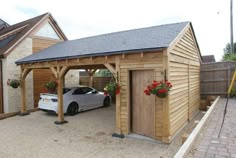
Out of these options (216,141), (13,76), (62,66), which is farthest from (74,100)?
(216,141)

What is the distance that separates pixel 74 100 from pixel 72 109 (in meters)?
0.46

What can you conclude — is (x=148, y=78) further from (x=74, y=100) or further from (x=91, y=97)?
(x=91, y=97)

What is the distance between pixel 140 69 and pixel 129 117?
161 cm

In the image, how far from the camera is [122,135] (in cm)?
605

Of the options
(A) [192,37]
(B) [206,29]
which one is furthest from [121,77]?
(B) [206,29]

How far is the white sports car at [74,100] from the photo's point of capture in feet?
29.4

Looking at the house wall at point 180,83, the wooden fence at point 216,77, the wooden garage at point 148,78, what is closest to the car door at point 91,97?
the wooden garage at point 148,78

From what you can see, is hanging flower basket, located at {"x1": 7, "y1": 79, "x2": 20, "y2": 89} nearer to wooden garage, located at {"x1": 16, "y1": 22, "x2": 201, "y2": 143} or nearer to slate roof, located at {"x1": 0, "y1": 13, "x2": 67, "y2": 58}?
slate roof, located at {"x1": 0, "y1": 13, "x2": 67, "y2": 58}

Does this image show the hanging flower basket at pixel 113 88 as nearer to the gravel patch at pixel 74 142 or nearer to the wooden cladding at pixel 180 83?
the gravel patch at pixel 74 142

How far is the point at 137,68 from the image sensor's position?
577 centimetres

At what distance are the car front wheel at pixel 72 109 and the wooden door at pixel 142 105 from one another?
4.19m

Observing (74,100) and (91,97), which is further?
(91,97)

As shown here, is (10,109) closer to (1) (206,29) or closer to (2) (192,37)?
(2) (192,37)

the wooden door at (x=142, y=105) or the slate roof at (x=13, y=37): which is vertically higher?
the slate roof at (x=13, y=37)
